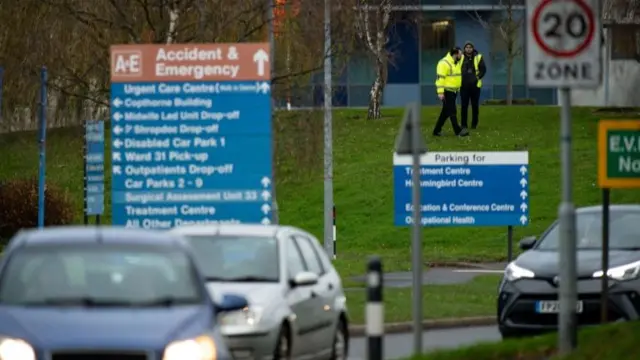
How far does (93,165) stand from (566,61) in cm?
1467

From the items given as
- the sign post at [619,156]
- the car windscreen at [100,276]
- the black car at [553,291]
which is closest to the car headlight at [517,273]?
the black car at [553,291]

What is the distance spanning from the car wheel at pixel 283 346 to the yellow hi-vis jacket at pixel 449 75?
31205 millimetres

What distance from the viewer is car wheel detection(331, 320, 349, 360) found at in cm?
1738

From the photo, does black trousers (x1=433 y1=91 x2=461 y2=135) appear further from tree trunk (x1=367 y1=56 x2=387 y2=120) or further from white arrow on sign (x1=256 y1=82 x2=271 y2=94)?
white arrow on sign (x1=256 y1=82 x2=271 y2=94)

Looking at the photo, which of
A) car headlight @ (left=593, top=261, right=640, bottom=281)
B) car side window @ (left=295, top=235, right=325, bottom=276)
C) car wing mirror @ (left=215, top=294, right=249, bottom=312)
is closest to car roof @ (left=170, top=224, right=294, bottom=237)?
car side window @ (left=295, top=235, right=325, bottom=276)

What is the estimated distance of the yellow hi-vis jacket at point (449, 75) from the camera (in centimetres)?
4678

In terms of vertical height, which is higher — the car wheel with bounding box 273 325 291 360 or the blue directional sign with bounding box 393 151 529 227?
the blue directional sign with bounding box 393 151 529 227

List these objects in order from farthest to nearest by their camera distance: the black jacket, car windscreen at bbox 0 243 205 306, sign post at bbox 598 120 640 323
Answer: the black jacket < sign post at bbox 598 120 640 323 < car windscreen at bbox 0 243 205 306

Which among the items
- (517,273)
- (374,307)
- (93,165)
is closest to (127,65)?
(93,165)

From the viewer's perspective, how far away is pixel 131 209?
22.9m

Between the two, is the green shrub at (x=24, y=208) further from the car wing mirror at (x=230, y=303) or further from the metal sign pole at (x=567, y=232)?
the car wing mirror at (x=230, y=303)

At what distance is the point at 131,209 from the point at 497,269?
36.4 ft

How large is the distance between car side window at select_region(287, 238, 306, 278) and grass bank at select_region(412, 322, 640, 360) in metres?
1.63

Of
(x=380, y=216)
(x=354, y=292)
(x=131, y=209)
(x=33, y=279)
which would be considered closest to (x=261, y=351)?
(x=33, y=279)
